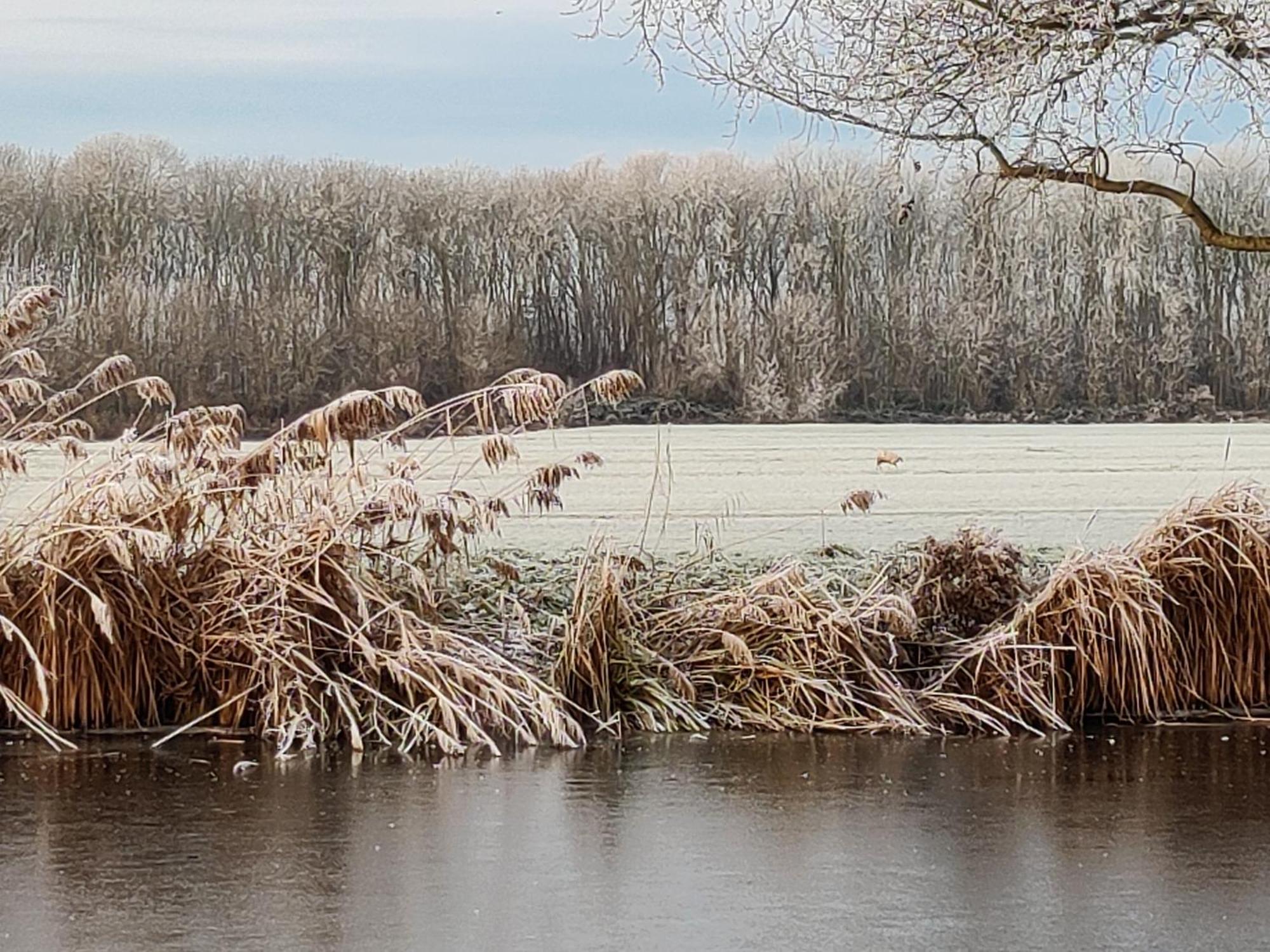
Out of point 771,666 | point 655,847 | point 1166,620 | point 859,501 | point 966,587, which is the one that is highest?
point 859,501

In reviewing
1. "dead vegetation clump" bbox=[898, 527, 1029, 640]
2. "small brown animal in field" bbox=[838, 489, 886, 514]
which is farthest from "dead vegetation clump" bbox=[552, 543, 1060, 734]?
"small brown animal in field" bbox=[838, 489, 886, 514]

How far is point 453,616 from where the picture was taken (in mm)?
6598

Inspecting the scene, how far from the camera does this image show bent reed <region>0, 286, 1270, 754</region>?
5789 millimetres

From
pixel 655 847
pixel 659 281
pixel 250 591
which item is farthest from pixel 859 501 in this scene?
pixel 655 847

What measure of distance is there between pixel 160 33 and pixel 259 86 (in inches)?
22.1

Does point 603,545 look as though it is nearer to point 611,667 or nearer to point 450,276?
point 611,667

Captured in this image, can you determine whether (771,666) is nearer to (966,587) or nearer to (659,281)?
(966,587)

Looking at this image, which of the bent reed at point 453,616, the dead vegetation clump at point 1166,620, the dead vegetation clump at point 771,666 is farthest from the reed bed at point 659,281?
the dead vegetation clump at point 771,666

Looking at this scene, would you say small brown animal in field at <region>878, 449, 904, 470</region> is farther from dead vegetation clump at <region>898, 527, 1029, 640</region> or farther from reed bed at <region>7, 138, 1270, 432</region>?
dead vegetation clump at <region>898, 527, 1029, 640</region>

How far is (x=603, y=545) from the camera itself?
6387mm

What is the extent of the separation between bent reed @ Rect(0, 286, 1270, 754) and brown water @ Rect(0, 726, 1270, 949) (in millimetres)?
297

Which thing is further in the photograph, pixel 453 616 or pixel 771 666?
pixel 453 616

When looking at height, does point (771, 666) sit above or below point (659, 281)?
below

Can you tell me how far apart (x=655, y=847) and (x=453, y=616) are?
2484mm
